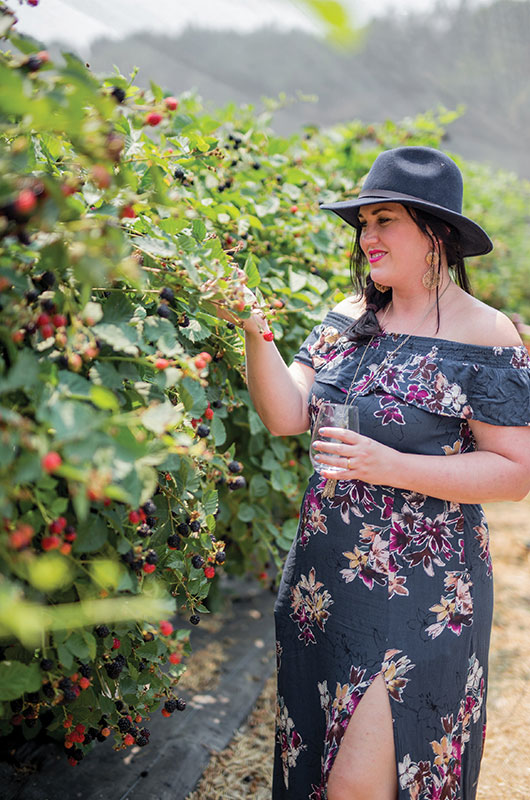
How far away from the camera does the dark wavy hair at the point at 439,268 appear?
1.75 meters

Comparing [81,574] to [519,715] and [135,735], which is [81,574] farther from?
[519,715]

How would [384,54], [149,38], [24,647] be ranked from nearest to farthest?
1. [24,647]
2. [149,38]
3. [384,54]

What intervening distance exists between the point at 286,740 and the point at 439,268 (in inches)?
53.1

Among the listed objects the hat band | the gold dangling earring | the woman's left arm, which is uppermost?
the hat band

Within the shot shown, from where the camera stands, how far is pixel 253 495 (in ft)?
7.45

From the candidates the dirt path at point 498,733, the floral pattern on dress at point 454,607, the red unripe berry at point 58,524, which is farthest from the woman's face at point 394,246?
the dirt path at point 498,733

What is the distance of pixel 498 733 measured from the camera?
108 inches

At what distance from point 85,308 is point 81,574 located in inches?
16.9

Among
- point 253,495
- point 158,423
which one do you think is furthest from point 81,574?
point 253,495

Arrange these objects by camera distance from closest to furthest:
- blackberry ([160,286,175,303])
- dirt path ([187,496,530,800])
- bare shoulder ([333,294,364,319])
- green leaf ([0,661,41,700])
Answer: green leaf ([0,661,41,700])
blackberry ([160,286,175,303])
bare shoulder ([333,294,364,319])
dirt path ([187,496,530,800])

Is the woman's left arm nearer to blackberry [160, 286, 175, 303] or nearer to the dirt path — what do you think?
blackberry [160, 286, 175, 303]

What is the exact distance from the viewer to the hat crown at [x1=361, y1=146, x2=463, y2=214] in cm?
171

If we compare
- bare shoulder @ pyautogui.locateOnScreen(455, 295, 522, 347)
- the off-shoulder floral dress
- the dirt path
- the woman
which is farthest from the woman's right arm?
the dirt path

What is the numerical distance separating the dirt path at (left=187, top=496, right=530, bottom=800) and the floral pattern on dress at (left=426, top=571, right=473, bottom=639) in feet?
3.65
